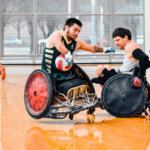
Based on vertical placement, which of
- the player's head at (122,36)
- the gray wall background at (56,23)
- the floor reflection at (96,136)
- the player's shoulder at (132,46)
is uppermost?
the gray wall background at (56,23)

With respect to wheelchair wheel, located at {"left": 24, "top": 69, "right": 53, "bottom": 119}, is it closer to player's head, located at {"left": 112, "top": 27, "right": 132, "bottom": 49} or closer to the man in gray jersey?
the man in gray jersey

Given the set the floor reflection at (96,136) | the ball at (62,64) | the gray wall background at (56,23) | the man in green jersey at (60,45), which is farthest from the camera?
the gray wall background at (56,23)

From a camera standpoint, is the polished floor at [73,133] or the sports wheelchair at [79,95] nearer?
the polished floor at [73,133]

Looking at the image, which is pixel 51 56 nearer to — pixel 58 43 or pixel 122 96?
pixel 58 43

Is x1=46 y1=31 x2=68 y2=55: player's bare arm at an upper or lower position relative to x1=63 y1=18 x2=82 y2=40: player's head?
lower

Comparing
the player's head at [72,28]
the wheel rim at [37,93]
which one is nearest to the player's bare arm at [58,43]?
the player's head at [72,28]

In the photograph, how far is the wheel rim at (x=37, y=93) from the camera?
448 centimetres

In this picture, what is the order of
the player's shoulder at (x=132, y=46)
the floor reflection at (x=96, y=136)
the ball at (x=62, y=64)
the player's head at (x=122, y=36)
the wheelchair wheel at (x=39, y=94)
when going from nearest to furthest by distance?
the floor reflection at (x=96, y=136), the wheelchair wheel at (x=39, y=94), the ball at (x=62, y=64), the player's shoulder at (x=132, y=46), the player's head at (x=122, y=36)

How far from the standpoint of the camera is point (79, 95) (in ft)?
15.1

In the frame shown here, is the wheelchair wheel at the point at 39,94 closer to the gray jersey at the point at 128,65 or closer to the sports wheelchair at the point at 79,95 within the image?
the sports wheelchair at the point at 79,95

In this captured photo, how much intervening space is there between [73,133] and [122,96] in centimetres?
82

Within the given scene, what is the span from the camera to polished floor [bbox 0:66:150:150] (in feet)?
11.5

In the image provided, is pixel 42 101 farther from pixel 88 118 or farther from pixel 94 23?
pixel 94 23

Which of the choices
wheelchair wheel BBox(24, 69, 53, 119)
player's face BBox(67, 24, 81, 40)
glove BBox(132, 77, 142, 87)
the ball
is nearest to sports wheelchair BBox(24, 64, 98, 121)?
wheelchair wheel BBox(24, 69, 53, 119)
